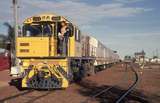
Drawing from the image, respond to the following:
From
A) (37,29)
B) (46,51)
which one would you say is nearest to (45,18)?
(37,29)

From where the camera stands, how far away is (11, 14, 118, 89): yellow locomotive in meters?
17.9

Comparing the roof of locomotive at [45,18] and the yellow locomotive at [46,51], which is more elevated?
the roof of locomotive at [45,18]

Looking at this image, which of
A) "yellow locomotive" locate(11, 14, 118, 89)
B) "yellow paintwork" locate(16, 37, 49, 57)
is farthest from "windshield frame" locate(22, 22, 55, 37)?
"yellow paintwork" locate(16, 37, 49, 57)

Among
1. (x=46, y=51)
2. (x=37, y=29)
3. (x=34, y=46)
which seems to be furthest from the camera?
(x=37, y=29)

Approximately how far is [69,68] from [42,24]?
2.66 meters

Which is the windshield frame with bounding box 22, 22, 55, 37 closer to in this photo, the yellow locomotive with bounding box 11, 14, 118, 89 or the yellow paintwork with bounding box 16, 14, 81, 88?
the yellow locomotive with bounding box 11, 14, 118, 89

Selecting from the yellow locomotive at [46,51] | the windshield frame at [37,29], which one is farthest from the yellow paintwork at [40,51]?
the windshield frame at [37,29]

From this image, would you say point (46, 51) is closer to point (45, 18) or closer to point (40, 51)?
point (40, 51)

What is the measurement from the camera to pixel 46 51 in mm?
18703

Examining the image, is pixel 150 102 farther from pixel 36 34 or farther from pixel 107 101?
pixel 36 34

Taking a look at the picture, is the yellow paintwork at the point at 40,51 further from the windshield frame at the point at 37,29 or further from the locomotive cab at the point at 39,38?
the windshield frame at the point at 37,29

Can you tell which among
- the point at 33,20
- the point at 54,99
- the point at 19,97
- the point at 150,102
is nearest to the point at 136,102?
the point at 150,102

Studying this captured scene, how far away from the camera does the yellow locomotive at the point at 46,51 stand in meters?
17.9

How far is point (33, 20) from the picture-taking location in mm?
19281
